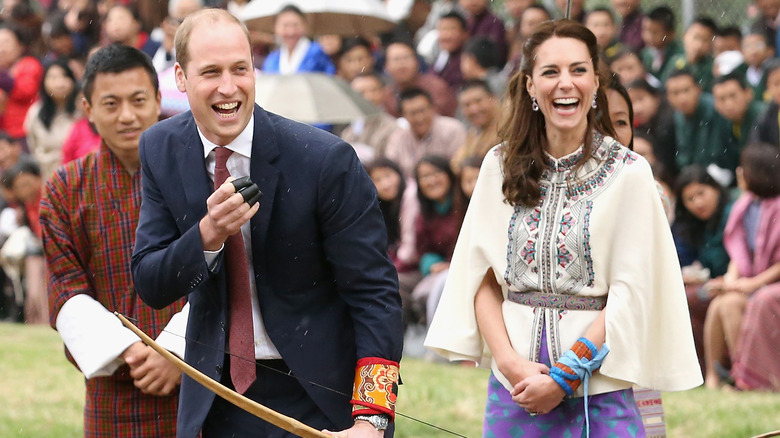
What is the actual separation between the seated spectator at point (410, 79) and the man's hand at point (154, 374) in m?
7.05

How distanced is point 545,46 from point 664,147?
5356 millimetres

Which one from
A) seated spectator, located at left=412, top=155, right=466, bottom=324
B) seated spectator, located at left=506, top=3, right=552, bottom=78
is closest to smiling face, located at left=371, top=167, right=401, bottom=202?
seated spectator, located at left=412, top=155, right=466, bottom=324

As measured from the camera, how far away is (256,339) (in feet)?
11.2

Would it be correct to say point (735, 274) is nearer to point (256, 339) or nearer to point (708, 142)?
point (708, 142)

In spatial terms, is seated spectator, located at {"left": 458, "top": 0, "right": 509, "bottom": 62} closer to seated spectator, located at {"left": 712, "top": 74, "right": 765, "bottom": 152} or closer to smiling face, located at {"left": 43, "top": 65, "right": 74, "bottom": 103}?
seated spectator, located at {"left": 712, "top": 74, "right": 765, "bottom": 152}

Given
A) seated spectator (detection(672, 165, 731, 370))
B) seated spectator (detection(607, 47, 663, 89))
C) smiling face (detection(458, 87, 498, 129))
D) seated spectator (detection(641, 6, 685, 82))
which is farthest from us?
seated spectator (detection(641, 6, 685, 82))

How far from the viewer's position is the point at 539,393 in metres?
3.81

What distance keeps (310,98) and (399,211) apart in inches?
49.2

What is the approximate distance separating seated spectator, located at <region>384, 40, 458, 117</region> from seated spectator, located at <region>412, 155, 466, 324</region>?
176 cm

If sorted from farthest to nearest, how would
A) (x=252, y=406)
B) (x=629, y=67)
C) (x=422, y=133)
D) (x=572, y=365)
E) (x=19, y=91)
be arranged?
1. (x=19, y=91)
2. (x=422, y=133)
3. (x=629, y=67)
4. (x=572, y=365)
5. (x=252, y=406)

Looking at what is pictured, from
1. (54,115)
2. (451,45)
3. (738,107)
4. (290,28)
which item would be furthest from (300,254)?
(54,115)

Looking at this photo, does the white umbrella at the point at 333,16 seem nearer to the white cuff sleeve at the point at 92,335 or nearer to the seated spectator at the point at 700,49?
the seated spectator at the point at 700,49

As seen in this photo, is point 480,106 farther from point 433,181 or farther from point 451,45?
point 451,45

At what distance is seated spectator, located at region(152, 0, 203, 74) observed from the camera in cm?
1181
